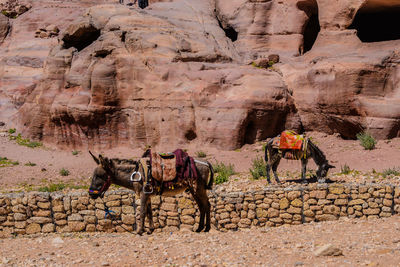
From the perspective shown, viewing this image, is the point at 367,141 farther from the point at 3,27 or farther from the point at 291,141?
the point at 3,27

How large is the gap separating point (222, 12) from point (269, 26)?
3.35 metres

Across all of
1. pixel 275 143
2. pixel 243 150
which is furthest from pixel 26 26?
pixel 275 143

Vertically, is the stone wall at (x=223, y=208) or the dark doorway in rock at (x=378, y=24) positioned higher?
the dark doorway in rock at (x=378, y=24)

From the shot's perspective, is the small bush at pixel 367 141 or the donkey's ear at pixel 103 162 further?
the small bush at pixel 367 141

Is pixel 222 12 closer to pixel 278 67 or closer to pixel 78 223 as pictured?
pixel 278 67

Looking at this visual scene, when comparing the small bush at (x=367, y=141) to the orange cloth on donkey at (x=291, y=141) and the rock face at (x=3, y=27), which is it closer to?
the orange cloth on donkey at (x=291, y=141)

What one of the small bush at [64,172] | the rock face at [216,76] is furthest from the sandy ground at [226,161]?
Answer: the rock face at [216,76]

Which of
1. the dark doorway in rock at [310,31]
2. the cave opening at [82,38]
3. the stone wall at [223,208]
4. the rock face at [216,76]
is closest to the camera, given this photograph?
the stone wall at [223,208]

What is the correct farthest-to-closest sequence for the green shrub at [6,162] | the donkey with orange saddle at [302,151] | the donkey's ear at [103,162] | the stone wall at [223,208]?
the green shrub at [6,162], the donkey with orange saddle at [302,151], the stone wall at [223,208], the donkey's ear at [103,162]

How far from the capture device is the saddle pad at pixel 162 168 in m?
10.5

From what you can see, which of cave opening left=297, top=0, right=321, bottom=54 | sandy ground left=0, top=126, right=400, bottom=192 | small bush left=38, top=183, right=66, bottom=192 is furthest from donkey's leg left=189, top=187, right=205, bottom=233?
cave opening left=297, top=0, right=321, bottom=54

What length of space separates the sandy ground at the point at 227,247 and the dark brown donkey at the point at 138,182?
0.60 metres

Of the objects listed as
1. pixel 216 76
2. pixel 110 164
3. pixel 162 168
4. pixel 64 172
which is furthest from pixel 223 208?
pixel 216 76

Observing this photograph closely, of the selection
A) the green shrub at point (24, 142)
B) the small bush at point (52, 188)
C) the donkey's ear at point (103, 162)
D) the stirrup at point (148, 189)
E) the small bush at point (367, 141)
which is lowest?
the green shrub at point (24, 142)
